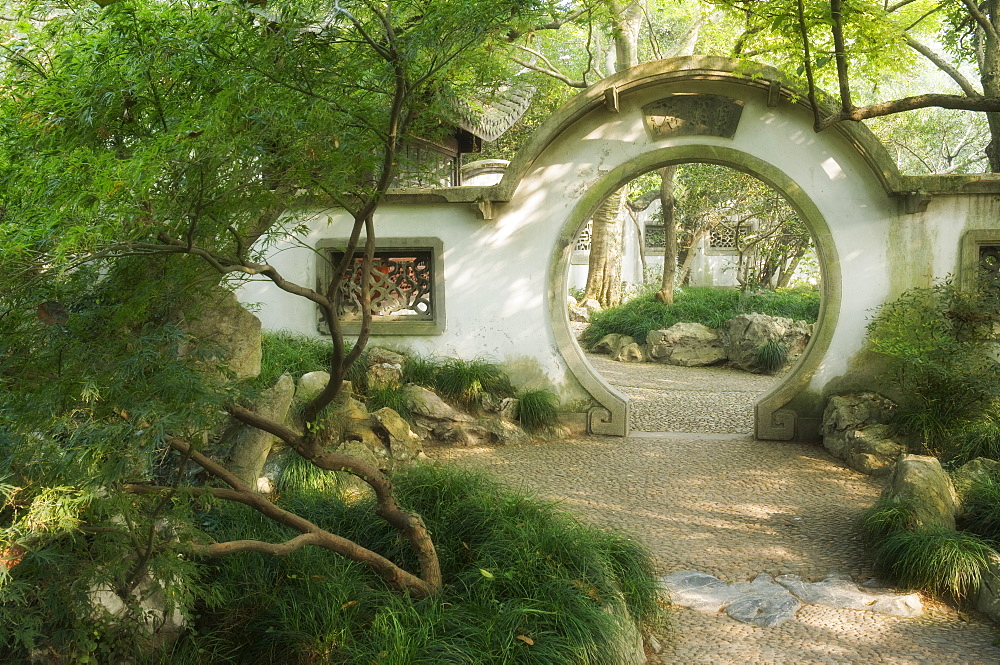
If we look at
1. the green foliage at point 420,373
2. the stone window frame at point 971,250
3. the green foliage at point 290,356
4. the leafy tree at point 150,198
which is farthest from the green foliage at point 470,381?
the leafy tree at point 150,198

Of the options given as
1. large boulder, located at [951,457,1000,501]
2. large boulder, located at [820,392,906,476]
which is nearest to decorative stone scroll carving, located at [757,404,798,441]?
large boulder, located at [820,392,906,476]

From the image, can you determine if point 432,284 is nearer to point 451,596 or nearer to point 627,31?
point 451,596

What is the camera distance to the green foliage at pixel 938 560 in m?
4.42

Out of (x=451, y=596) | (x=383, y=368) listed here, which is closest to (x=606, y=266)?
(x=383, y=368)

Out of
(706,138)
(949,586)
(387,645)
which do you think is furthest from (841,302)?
(387,645)

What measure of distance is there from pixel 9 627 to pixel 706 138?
7.00 m

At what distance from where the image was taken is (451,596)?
379 centimetres

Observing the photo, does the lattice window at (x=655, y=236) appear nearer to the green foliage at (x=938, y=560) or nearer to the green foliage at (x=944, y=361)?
the green foliage at (x=944, y=361)

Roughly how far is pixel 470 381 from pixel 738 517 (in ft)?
10.0

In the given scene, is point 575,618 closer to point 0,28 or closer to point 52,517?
point 52,517

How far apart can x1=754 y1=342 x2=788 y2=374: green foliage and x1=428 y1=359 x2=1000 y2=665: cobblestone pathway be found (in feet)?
11.7

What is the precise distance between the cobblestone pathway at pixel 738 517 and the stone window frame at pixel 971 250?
2042mm

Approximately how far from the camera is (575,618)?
139 inches

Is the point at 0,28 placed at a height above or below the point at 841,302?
above
